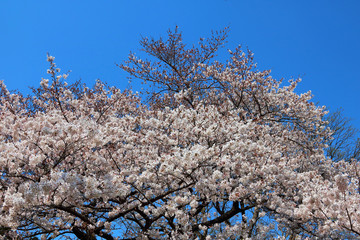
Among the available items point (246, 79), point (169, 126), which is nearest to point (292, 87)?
point (246, 79)

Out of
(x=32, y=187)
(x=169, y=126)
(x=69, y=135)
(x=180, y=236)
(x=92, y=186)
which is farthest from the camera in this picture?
(x=169, y=126)

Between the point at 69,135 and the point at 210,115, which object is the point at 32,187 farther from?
the point at 210,115

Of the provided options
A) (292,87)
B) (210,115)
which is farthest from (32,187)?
(292,87)

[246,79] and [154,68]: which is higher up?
[154,68]

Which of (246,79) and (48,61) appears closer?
(48,61)

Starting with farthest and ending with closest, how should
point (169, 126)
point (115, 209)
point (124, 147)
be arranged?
point (169, 126) → point (124, 147) → point (115, 209)

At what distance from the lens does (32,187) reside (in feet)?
14.9

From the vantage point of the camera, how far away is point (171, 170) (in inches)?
217

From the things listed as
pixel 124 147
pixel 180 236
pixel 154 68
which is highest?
pixel 154 68

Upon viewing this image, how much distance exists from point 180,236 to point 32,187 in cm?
347

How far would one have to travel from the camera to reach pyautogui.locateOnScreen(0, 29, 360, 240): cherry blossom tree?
5.09 meters

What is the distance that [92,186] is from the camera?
4.87 m

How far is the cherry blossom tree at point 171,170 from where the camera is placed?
5086 millimetres

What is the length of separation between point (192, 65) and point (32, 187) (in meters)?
10.7
